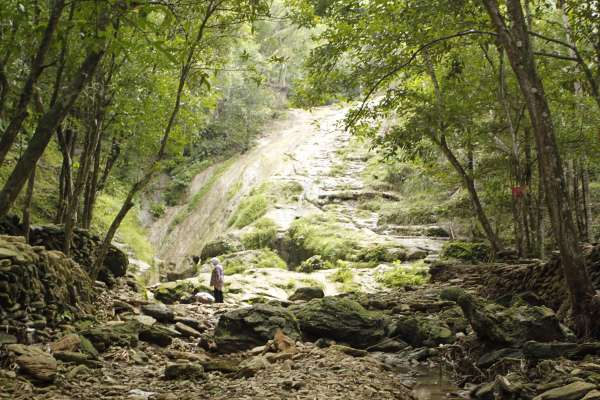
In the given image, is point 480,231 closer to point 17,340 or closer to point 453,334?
point 453,334

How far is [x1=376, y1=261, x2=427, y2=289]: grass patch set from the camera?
1391 centimetres

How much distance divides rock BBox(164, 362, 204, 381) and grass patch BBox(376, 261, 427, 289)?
8.86 metres

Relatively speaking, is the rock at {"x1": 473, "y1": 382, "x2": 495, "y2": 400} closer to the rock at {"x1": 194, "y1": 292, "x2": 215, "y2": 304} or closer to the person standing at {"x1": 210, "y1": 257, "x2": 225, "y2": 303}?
the person standing at {"x1": 210, "y1": 257, "x2": 225, "y2": 303}

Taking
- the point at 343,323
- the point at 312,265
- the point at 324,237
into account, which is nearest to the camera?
the point at 343,323

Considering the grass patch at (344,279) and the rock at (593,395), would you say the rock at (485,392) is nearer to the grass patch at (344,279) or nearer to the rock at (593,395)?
the rock at (593,395)

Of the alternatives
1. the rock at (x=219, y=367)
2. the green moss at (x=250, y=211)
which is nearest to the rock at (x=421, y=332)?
the rock at (x=219, y=367)

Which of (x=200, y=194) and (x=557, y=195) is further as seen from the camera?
(x=200, y=194)

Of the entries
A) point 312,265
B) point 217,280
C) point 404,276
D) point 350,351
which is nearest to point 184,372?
point 350,351

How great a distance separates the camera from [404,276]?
14539 millimetres

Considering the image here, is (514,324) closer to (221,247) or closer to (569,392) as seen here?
(569,392)

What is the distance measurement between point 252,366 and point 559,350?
3.43 metres

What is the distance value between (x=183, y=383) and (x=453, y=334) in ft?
13.1

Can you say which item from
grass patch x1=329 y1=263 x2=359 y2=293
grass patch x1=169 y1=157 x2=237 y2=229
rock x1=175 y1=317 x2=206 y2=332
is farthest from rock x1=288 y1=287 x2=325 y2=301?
grass patch x1=169 y1=157 x2=237 y2=229

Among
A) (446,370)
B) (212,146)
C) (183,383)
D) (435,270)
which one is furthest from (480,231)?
(212,146)
